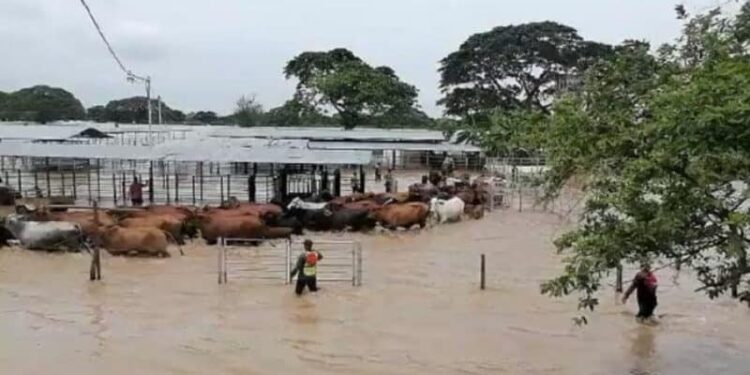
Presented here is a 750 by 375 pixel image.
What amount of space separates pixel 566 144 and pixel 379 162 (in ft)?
153

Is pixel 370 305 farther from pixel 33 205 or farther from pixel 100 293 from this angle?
pixel 33 205

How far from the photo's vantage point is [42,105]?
9850 cm

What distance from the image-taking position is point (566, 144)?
8.91 meters

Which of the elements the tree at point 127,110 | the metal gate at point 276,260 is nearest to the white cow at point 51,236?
the metal gate at point 276,260

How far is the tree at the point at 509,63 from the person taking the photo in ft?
193

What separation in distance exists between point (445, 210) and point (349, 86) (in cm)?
3590

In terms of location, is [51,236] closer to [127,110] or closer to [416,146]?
[416,146]

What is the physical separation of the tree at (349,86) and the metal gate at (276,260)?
41503 mm

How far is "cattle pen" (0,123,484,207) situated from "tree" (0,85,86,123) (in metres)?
32.1

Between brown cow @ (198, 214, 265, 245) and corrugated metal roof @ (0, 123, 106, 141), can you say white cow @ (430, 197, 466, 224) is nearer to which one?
brown cow @ (198, 214, 265, 245)

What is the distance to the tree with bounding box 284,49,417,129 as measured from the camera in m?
64.1

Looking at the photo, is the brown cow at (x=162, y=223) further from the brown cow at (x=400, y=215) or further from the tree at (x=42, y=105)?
the tree at (x=42, y=105)

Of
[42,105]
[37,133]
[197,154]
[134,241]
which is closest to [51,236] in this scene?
[134,241]

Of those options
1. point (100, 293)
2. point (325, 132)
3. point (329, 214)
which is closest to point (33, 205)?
point (329, 214)
